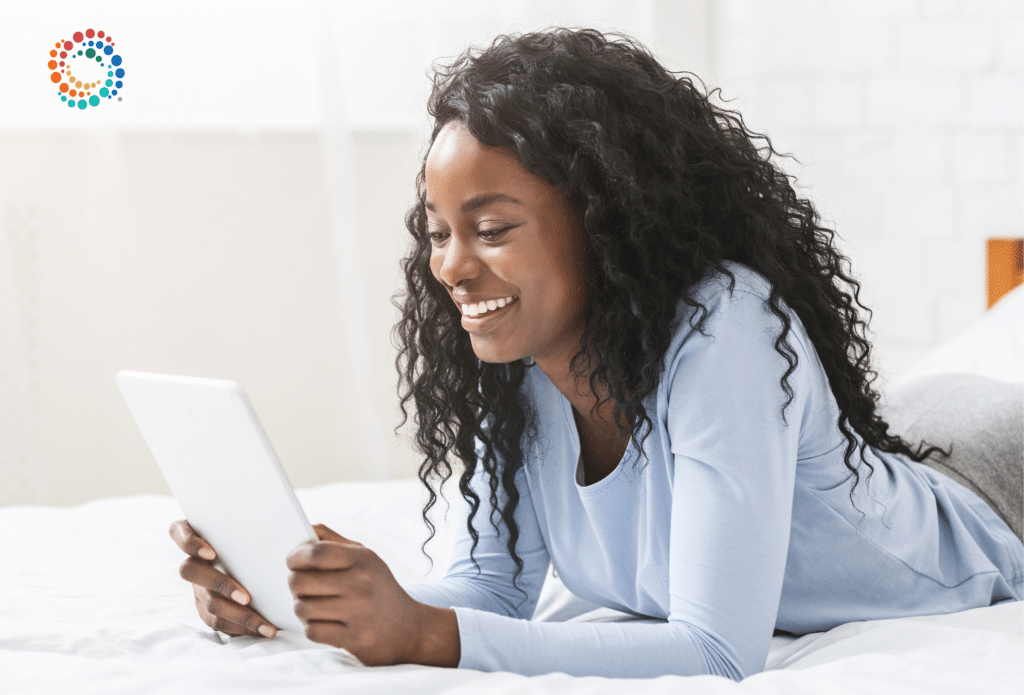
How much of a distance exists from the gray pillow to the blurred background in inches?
33.3

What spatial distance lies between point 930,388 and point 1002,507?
0.28 meters

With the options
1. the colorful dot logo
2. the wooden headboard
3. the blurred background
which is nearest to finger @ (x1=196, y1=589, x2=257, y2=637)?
the blurred background

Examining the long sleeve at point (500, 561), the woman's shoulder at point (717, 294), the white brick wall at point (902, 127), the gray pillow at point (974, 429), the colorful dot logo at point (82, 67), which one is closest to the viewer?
the woman's shoulder at point (717, 294)

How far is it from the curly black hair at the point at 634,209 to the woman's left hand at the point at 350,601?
299 millimetres

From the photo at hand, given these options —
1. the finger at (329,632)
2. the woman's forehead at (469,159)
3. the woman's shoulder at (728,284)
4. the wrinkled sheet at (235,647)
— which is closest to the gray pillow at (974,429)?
the wrinkled sheet at (235,647)

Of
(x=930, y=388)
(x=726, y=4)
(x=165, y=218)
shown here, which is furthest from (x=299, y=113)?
(x=930, y=388)

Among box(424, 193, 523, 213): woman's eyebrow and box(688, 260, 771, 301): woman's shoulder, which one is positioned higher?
box(424, 193, 523, 213): woman's eyebrow

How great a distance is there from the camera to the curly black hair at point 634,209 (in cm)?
89

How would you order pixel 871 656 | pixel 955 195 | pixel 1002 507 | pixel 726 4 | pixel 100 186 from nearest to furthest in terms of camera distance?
pixel 871 656 → pixel 1002 507 → pixel 100 186 → pixel 955 195 → pixel 726 4

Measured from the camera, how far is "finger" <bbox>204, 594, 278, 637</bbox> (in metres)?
0.89

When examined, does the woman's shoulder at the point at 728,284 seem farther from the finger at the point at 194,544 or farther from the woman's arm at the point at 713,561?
the finger at the point at 194,544

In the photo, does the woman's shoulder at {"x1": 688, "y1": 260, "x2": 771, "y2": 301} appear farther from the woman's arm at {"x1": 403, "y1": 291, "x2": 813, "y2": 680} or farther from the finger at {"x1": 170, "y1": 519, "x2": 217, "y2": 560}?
the finger at {"x1": 170, "y1": 519, "x2": 217, "y2": 560}

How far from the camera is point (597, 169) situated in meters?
0.90

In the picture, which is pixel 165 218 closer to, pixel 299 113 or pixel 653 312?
pixel 299 113
